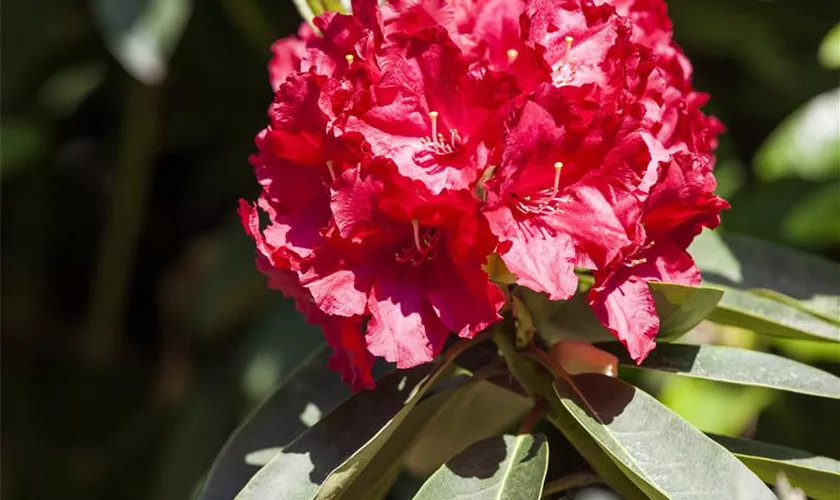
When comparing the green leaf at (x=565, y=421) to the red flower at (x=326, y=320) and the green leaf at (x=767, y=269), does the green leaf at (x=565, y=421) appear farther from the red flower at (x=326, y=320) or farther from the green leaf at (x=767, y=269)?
the green leaf at (x=767, y=269)

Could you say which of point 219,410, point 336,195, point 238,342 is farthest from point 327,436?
point 238,342

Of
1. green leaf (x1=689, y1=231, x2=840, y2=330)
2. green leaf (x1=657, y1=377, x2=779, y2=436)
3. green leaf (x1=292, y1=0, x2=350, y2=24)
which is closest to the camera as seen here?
green leaf (x1=292, y1=0, x2=350, y2=24)

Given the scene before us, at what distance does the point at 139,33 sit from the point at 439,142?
29.8 inches

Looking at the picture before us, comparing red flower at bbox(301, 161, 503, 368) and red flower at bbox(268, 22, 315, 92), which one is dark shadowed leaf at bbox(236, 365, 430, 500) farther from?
red flower at bbox(268, 22, 315, 92)

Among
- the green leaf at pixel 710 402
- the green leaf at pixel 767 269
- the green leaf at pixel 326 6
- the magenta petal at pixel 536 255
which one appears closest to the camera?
the magenta petal at pixel 536 255

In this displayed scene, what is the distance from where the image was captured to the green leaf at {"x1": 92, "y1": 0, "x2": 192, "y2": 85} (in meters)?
1.39

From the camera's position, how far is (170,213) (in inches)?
82.7

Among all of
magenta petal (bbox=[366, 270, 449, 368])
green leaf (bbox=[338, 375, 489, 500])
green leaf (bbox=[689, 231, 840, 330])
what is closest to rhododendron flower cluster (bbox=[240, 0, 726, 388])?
magenta petal (bbox=[366, 270, 449, 368])

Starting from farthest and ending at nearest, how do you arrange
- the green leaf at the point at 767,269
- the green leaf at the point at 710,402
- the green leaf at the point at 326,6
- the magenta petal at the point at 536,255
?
1. the green leaf at the point at 710,402
2. the green leaf at the point at 767,269
3. the green leaf at the point at 326,6
4. the magenta petal at the point at 536,255

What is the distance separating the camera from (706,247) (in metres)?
1.05

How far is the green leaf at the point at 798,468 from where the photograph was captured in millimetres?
827

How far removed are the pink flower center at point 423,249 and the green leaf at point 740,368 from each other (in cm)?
20

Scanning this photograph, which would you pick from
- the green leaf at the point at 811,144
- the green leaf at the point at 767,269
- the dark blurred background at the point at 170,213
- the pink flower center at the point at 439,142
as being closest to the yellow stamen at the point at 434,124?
the pink flower center at the point at 439,142

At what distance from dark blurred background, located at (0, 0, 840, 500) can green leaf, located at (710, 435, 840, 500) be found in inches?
18.5
